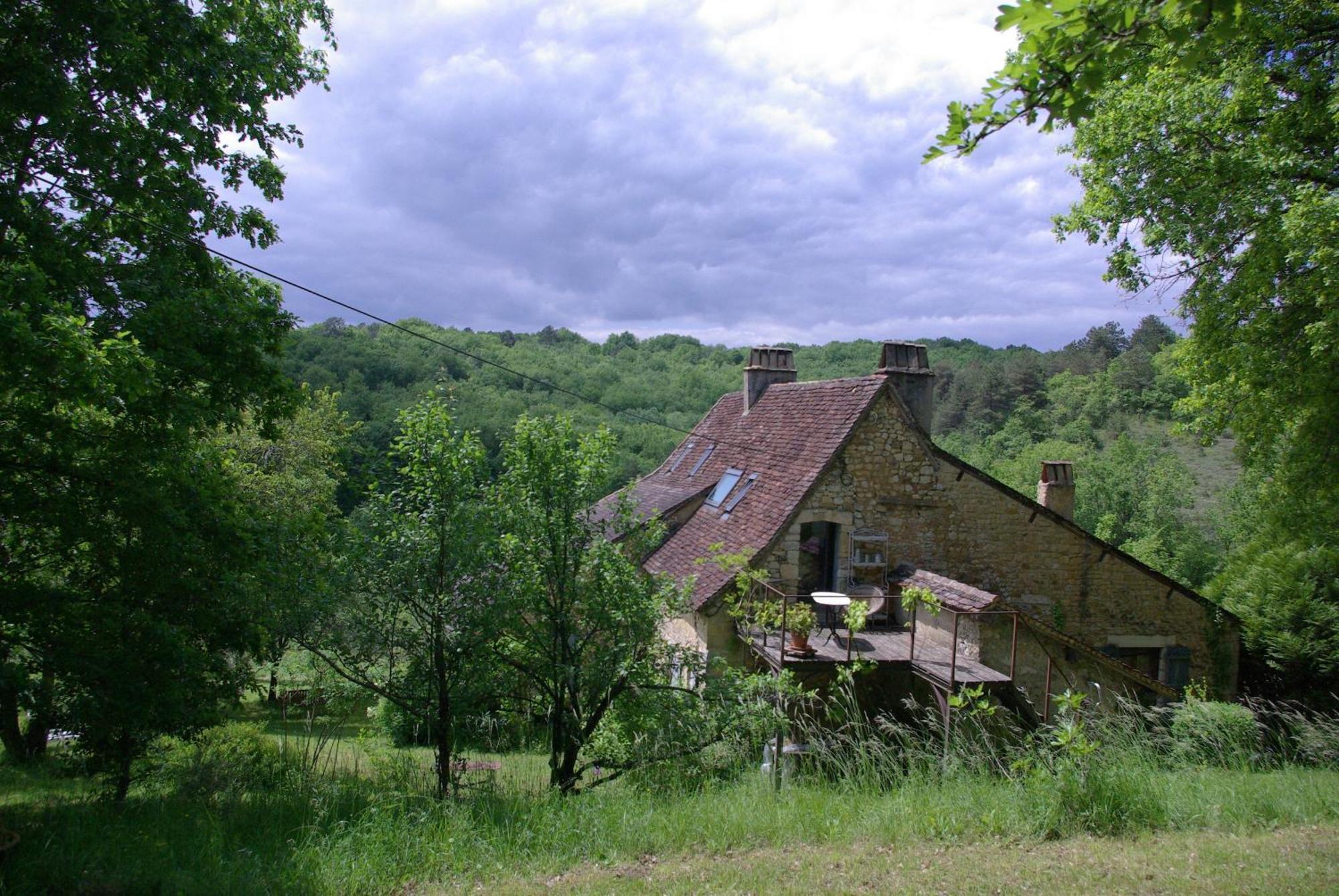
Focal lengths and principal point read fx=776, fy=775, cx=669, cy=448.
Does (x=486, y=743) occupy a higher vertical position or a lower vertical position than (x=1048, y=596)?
lower

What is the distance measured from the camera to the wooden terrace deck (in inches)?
429

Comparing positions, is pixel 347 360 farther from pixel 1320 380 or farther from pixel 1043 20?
pixel 1043 20

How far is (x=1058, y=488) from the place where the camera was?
54.9 feet

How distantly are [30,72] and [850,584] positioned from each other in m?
13.2

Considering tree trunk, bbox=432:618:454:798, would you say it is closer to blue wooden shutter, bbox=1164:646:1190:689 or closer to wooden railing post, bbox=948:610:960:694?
wooden railing post, bbox=948:610:960:694

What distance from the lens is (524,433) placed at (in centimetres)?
Answer: 809

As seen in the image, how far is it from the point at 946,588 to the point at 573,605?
23.4ft

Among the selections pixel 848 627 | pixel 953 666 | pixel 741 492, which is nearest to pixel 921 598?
pixel 953 666

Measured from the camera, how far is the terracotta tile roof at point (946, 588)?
1156cm

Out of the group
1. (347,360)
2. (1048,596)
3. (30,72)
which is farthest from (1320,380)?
(347,360)

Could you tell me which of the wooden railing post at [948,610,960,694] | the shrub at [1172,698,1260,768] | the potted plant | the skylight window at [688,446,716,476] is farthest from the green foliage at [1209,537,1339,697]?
the skylight window at [688,446,716,476]

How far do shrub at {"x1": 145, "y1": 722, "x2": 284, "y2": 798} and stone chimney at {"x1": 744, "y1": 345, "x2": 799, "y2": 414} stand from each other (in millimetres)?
14655

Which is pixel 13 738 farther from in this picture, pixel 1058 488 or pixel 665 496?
pixel 1058 488

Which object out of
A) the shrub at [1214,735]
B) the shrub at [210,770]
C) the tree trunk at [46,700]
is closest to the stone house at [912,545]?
the shrub at [1214,735]
